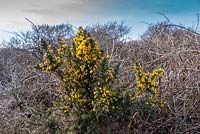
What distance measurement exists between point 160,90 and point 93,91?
3.15 ft

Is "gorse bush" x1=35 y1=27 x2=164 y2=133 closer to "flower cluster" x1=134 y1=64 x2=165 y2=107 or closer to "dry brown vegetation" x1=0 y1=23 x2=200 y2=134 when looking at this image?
"flower cluster" x1=134 y1=64 x2=165 y2=107

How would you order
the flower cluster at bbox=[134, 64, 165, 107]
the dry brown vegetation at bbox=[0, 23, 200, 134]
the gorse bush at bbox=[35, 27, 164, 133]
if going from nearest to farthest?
the gorse bush at bbox=[35, 27, 164, 133] → the flower cluster at bbox=[134, 64, 165, 107] → the dry brown vegetation at bbox=[0, 23, 200, 134]

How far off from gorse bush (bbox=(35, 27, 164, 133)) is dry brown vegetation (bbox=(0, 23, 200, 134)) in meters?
0.28

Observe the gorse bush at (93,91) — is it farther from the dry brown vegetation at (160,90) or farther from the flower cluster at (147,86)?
the dry brown vegetation at (160,90)

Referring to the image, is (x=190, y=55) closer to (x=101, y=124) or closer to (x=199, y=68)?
(x=199, y=68)

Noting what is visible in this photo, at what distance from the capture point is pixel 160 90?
439 centimetres

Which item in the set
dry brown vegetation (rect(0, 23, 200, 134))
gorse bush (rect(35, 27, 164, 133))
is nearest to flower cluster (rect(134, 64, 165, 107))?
gorse bush (rect(35, 27, 164, 133))

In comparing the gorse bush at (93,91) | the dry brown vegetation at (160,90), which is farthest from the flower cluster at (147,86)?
the dry brown vegetation at (160,90)

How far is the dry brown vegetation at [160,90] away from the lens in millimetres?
4195

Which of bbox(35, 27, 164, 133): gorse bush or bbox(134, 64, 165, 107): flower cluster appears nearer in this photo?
bbox(35, 27, 164, 133): gorse bush

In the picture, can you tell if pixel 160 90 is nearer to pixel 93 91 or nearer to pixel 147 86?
pixel 147 86

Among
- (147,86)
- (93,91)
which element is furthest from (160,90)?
(93,91)

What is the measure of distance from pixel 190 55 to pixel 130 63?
3.29 ft

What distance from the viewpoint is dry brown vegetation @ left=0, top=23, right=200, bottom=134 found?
420 centimetres
